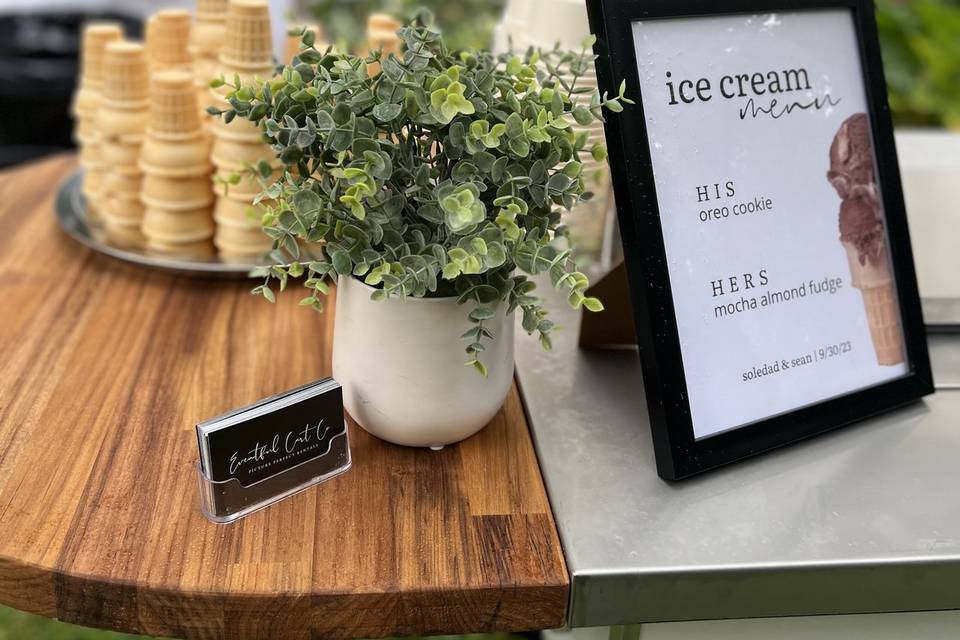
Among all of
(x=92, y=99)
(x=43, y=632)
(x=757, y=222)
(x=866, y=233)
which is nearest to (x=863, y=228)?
(x=866, y=233)

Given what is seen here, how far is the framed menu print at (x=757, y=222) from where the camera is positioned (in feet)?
2.33

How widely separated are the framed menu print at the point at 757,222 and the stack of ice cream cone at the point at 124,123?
594mm

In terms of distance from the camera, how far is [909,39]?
2635 millimetres

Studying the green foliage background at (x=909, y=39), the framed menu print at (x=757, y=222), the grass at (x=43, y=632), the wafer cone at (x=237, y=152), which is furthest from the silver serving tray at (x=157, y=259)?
the green foliage background at (x=909, y=39)

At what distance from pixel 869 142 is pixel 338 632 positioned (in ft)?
2.11

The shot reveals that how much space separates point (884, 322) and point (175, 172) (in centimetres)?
77

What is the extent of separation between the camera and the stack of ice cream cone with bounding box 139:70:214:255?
3.25ft

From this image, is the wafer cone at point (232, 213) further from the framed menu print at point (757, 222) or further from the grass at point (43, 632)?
the grass at point (43, 632)

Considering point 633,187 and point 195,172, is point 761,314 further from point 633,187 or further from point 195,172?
point 195,172

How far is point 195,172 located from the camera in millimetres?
1018

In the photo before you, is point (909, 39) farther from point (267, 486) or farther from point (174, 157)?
point (267, 486)

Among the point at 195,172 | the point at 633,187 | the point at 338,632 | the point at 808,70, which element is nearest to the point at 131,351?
the point at 195,172

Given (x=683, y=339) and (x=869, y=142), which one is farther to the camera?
(x=869, y=142)

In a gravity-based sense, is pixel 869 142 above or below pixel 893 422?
above
